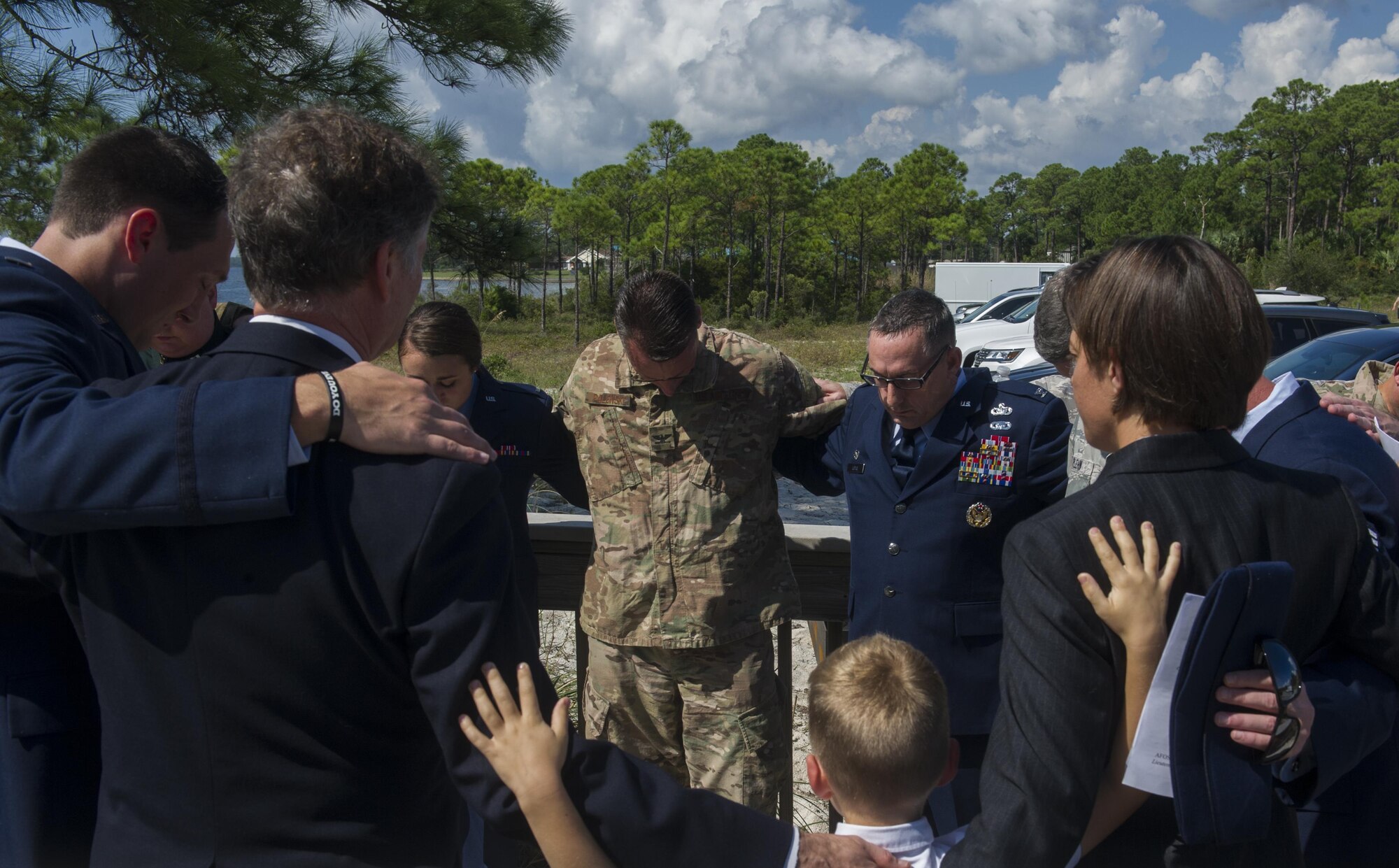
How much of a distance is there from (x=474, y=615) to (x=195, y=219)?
107cm

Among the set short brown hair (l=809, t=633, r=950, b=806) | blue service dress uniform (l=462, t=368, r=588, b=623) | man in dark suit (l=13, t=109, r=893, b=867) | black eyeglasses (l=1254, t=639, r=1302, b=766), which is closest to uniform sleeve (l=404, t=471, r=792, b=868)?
man in dark suit (l=13, t=109, r=893, b=867)

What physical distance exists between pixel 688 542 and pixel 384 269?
1835 mm

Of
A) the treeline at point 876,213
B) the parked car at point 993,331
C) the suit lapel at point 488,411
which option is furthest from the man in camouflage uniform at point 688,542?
the treeline at point 876,213

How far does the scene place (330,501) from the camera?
121 centimetres

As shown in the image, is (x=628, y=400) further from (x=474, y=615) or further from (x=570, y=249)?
(x=570, y=249)

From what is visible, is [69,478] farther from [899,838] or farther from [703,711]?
[703,711]

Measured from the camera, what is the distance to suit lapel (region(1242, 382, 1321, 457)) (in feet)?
6.43

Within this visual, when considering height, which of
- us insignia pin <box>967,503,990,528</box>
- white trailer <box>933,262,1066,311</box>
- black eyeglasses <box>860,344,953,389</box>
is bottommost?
us insignia pin <box>967,503,990,528</box>

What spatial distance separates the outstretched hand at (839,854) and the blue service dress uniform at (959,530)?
127 centimetres

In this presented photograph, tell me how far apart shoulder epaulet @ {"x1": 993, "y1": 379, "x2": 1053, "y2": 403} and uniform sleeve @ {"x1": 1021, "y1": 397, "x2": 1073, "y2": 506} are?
1.8 inches

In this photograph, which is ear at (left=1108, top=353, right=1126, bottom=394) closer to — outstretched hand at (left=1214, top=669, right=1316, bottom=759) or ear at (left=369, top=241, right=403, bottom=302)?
outstretched hand at (left=1214, top=669, right=1316, bottom=759)

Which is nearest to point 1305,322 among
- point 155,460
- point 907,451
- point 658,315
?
point 907,451

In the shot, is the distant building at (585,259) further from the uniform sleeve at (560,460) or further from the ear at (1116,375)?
the ear at (1116,375)

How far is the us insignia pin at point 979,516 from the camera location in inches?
108
